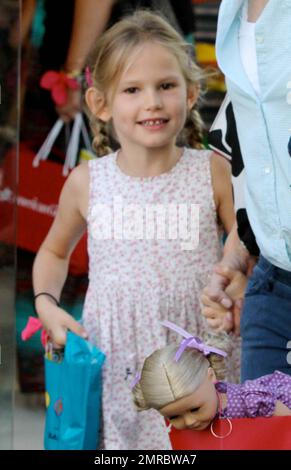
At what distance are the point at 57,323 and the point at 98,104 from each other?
2.00 feet

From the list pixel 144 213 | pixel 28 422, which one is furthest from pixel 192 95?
pixel 28 422

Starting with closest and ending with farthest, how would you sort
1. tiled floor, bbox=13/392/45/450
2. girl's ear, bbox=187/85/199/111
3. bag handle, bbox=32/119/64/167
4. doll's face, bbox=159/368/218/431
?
doll's face, bbox=159/368/218/431 → girl's ear, bbox=187/85/199/111 → tiled floor, bbox=13/392/45/450 → bag handle, bbox=32/119/64/167

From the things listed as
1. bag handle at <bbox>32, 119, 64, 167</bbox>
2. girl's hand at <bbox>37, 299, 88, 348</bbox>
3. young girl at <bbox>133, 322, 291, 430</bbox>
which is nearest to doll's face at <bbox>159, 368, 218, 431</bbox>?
young girl at <bbox>133, 322, 291, 430</bbox>

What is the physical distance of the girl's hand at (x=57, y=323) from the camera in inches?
144

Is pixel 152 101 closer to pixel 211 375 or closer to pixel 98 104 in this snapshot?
pixel 98 104

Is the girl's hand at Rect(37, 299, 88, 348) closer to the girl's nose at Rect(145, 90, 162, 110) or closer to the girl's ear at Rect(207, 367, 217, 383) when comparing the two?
the girl's nose at Rect(145, 90, 162, 110)

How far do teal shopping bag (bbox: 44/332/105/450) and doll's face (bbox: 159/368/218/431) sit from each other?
0.82 metres

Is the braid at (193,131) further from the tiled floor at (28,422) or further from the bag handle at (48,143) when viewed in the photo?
the tiled floor at (28,422)

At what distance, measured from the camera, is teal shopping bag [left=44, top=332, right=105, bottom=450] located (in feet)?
11.8

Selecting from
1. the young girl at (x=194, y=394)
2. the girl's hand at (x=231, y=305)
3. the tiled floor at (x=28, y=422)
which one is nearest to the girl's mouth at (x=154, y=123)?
the girl's hand at (x=231, y=305)
